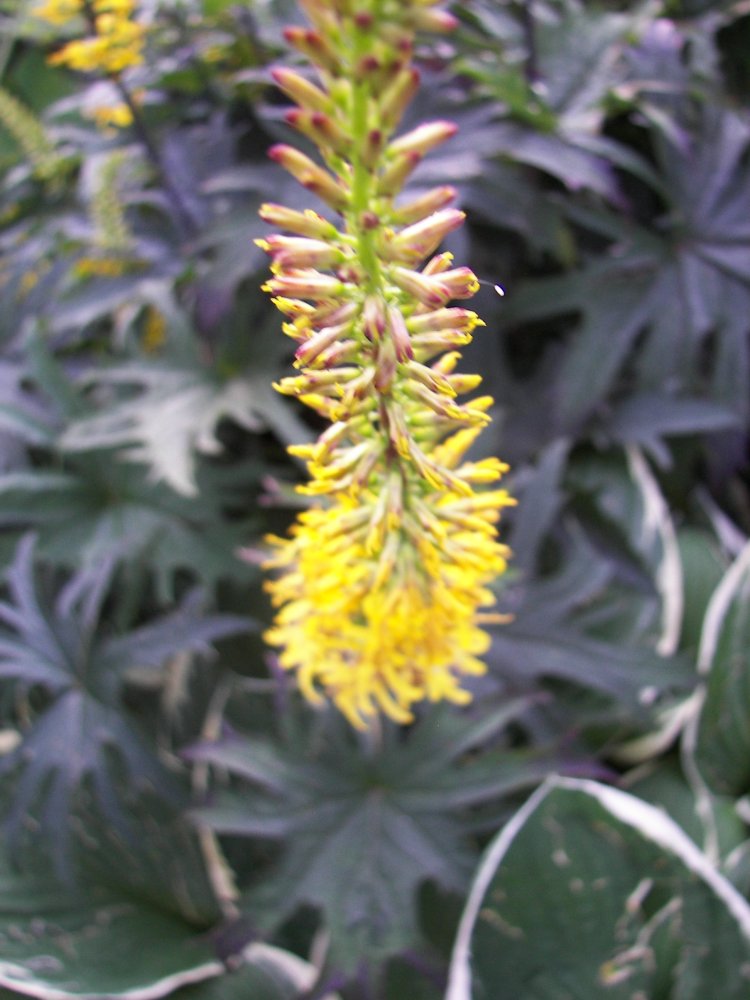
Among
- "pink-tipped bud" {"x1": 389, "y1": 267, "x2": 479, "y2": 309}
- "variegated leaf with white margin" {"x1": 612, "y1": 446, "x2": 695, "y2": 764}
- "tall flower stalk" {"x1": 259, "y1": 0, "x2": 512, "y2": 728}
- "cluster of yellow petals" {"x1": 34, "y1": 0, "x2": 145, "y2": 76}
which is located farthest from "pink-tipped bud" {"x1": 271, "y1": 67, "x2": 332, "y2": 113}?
"variegated leaf with white margin" {"x1": 612, "y1": 446, "x2": 695, "y2": 764}

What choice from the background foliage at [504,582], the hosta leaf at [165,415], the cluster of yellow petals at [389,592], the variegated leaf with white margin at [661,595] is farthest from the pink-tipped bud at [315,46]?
the variegated leaf with white margin at [661,595]

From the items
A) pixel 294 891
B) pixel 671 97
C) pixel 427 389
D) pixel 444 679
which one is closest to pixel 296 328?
pixel 427 389

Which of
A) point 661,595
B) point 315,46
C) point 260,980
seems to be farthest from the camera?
point 661,595

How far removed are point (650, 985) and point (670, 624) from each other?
0.52 metres

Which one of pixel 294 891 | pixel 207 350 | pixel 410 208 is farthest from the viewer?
pixel 207 350

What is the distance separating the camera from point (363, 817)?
3.39 feet

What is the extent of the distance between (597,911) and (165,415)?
0.87 meters

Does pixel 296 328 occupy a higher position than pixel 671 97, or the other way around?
pixel 671 97

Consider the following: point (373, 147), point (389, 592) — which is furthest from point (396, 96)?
point (389, 592)

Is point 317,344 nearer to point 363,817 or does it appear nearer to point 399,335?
point 399,335

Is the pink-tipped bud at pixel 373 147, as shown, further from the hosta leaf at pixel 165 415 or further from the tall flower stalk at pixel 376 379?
the hosta leaf at pixel 165 415

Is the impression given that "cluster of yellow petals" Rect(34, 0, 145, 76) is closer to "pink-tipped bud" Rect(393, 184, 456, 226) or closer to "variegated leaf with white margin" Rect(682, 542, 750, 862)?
"pink-tipped bud" Rect(393, 184, 456, 226)

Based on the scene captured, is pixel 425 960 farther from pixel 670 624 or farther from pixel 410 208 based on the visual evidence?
pixel 410 208

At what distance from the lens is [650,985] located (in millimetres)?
1083
